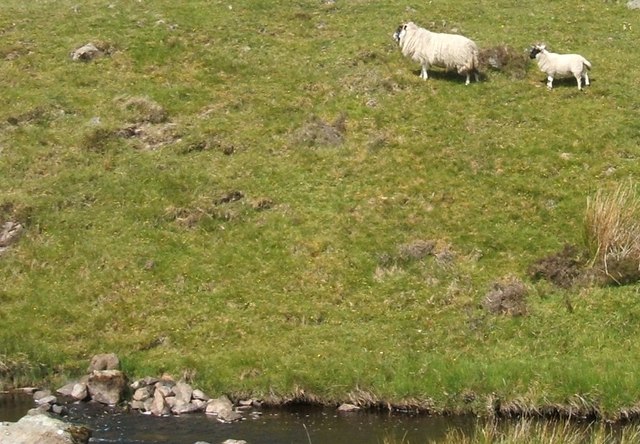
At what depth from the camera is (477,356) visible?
26234mm

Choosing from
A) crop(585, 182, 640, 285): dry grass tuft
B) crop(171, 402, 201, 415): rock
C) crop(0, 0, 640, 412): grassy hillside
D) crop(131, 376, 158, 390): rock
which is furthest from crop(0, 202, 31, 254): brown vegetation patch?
crop(585, 182, 640, 285): dry grass tuft

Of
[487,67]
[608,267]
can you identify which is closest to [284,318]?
[608,267]

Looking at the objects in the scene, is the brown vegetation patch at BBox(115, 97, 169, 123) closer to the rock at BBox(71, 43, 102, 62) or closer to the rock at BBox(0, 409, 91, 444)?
the rock at BBox(71, 43, 102, 62)

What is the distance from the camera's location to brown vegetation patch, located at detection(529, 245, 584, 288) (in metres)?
28.9

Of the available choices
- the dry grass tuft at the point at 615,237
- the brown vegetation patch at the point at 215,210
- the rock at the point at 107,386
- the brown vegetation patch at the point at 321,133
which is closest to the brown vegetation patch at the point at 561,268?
the dry grass tuft at the point at 615,237

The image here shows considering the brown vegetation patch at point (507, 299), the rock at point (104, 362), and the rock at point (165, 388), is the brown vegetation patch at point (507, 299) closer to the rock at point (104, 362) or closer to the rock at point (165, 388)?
the rock at point (165, 388)

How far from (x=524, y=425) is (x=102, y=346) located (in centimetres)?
1483

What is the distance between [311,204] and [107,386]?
1211 centimetres

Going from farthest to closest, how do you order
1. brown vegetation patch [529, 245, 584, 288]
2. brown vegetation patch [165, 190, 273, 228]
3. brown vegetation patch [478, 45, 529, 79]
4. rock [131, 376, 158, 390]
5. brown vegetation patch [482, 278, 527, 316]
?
brown vegetation patch [478, 45, 529, 79]
brown vegetation patch [165, 190, 273, 228]
brown vegetation patch [529, 245, 584, 288]
brown vegetation patch [482, 278, 527, 316]
rock [131, 376, 158, 390]

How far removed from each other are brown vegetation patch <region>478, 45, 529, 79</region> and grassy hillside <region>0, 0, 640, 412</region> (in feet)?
1.22

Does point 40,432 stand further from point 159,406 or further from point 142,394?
point 142,394

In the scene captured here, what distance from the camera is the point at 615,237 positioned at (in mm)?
28797

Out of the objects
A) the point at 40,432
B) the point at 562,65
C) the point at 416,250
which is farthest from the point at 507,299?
the point at 562,65

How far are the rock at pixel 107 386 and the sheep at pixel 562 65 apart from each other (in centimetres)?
2552
